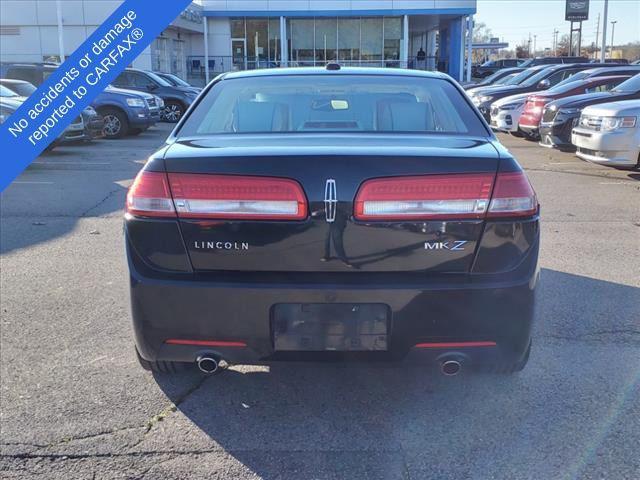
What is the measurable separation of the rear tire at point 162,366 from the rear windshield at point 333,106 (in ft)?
4.04

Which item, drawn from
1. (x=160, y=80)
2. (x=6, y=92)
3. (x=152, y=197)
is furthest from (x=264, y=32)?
(x=152, y=197)

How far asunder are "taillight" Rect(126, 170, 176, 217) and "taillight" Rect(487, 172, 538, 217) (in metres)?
1.36

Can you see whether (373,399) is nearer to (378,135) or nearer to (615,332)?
(378,135)

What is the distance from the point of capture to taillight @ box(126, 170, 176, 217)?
276 centimetres

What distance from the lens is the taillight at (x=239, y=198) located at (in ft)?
8.80

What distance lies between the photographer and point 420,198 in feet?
8.81

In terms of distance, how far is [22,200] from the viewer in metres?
8.71

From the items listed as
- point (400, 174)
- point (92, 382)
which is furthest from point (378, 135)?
point (92, 382)

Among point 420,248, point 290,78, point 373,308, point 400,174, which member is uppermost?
point 290,78

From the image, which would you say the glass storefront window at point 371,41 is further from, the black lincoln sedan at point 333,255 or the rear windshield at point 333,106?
the black lincoln sedan at point 333,255

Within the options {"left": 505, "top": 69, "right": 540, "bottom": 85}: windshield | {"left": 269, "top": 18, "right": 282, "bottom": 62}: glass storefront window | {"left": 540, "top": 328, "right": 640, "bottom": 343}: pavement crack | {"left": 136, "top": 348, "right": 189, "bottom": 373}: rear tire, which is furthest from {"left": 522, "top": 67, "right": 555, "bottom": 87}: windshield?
{"left": 269, "top": 18, "right": 282, "bottom": 62}: glass storefront window

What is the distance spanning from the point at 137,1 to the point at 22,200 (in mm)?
7360

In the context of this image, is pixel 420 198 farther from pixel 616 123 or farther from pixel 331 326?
pixel 616 123

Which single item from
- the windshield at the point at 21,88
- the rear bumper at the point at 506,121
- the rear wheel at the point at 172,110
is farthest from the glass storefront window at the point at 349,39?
the windshield at the point at 21,88
